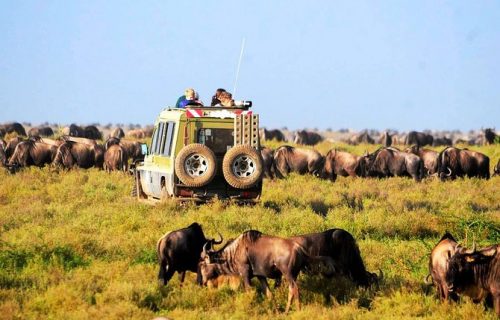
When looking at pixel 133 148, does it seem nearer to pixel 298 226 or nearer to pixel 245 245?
pixel 298 226

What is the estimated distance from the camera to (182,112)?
17594 mm

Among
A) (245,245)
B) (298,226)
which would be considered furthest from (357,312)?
(298,226)

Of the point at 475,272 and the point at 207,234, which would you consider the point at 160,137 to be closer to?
the point at 207,234

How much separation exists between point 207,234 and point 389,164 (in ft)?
56.4

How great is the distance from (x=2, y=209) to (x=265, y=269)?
10853 mm

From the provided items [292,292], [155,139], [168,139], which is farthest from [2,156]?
[292,292]

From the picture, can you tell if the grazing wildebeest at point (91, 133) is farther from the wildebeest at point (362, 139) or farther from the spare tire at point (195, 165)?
the spare tire at point (195, 165)

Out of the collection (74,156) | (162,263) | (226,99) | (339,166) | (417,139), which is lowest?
(162,263)

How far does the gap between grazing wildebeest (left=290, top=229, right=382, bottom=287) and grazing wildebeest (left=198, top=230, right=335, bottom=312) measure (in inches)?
11.5

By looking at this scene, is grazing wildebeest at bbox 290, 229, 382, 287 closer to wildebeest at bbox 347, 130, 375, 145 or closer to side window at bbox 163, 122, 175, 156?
side window at bbox 163, 122, 175, 156

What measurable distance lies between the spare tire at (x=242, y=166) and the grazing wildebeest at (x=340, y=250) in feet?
18.2

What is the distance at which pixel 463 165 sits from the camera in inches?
1265

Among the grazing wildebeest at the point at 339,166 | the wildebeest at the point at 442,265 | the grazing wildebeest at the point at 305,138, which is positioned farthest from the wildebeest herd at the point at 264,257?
the grazing wildebeest at the point at 305,138

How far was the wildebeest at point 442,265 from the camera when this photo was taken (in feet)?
35.9
